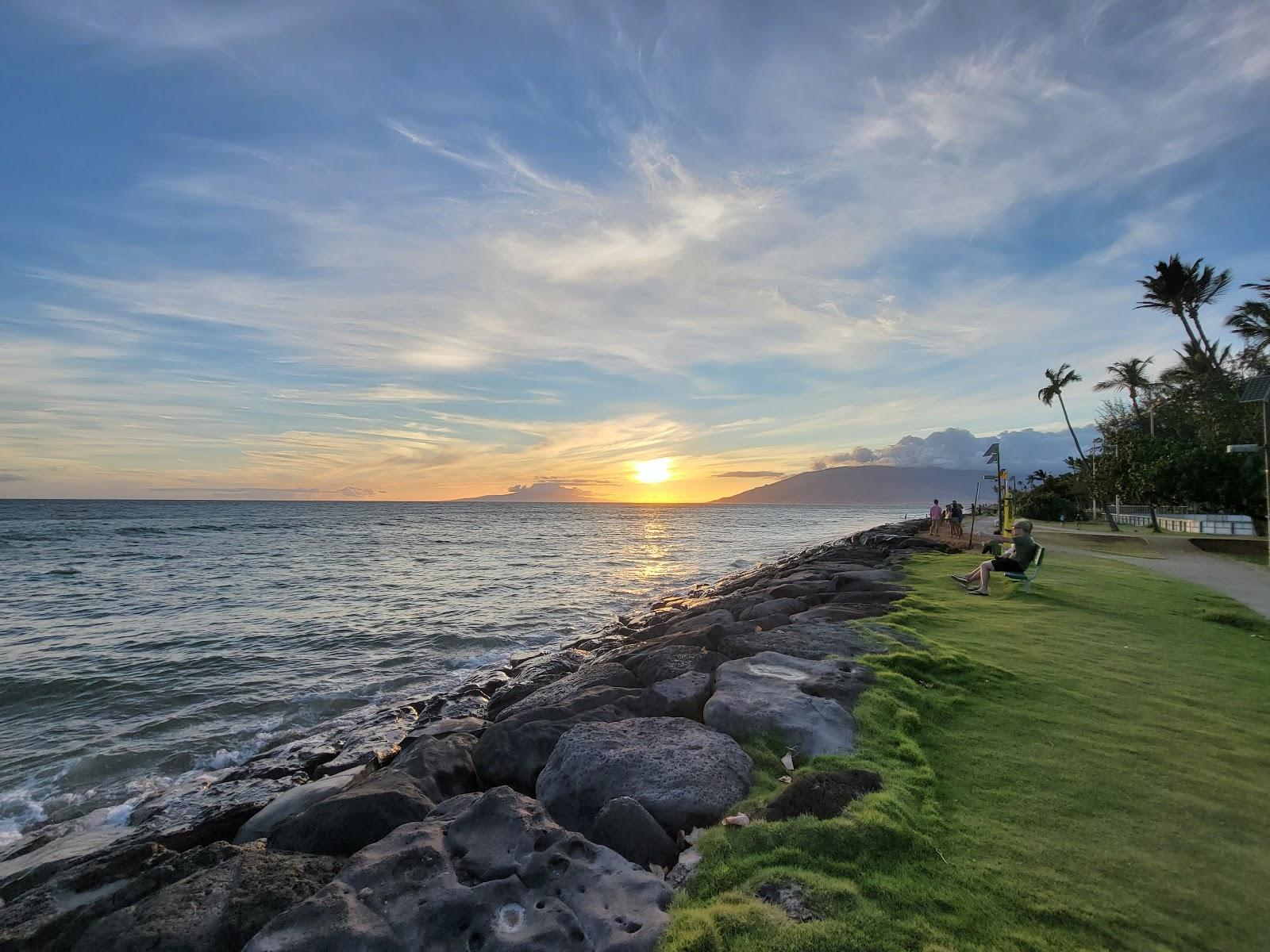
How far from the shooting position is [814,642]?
24.4 ft

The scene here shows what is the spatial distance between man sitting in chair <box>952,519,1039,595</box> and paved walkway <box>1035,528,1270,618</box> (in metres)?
3.03

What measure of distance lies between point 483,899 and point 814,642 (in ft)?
17.1

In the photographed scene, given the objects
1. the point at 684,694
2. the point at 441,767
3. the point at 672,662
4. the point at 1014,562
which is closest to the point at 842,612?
the point at 672,662

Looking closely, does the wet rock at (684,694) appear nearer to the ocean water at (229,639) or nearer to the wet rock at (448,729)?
the wet rock at (448,729)

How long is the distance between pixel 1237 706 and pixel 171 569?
104 feet

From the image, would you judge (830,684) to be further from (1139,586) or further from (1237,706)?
(1139,586)

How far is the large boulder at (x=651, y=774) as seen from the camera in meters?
3.96

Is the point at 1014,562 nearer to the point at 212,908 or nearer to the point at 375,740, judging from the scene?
the point at 375,740

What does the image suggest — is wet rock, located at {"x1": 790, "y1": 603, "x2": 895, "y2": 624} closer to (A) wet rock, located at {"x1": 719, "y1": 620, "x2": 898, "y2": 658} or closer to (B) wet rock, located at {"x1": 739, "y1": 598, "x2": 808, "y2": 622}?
(A) wet rock, located at {"x1": 719, "y1": 620, "x2": 898, "y2": 658}

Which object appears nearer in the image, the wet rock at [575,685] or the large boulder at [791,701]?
the large boulder at [791,701]

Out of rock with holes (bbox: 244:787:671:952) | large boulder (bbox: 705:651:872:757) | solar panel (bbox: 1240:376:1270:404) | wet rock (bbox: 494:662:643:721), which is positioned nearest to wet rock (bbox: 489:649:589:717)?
wet rock (bbox: 494:662:643:721)

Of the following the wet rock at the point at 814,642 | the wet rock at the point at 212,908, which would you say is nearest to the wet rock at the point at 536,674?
the wet rock at the point at 814,642

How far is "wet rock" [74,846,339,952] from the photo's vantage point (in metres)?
3.05

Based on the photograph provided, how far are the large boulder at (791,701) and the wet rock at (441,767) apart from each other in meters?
2.10
